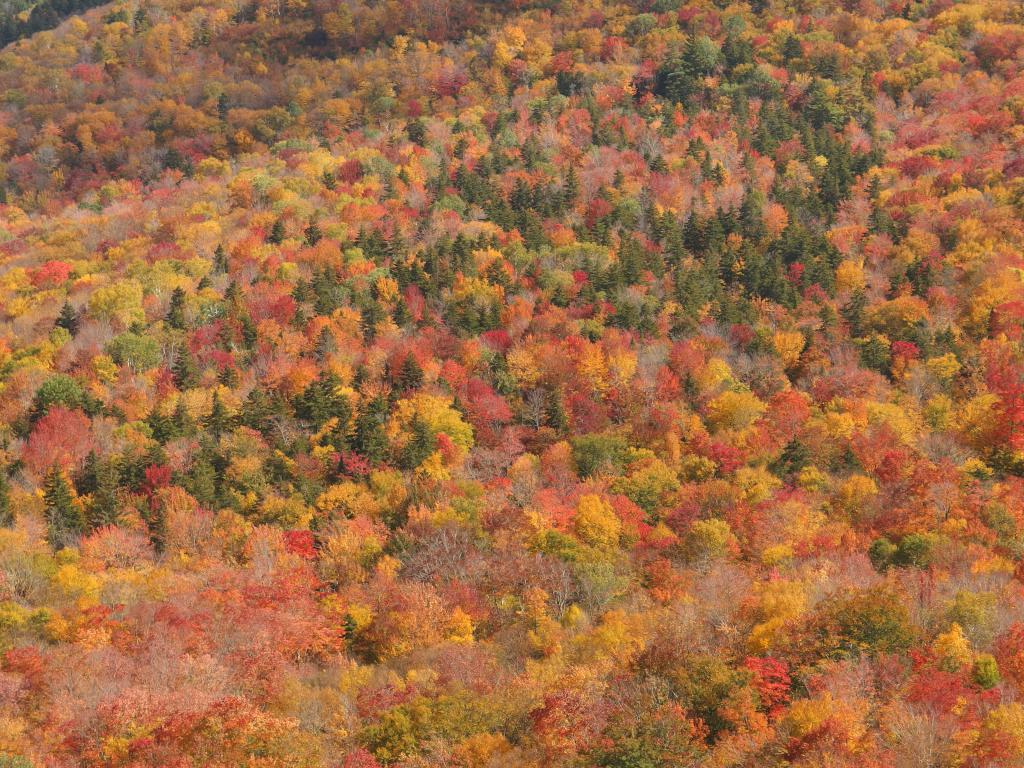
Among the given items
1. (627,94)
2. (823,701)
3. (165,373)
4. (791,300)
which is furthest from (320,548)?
(627,94)

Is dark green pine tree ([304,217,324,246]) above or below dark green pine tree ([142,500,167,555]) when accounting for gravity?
above

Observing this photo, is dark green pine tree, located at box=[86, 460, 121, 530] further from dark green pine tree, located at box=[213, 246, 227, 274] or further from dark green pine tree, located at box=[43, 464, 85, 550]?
dark green pine tree, located at box=[213, 246, 227, 274]

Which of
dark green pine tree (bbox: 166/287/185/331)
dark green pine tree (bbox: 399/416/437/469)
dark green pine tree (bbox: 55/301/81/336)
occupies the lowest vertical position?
dark green pine tree (bbox: 399/416/437/469)

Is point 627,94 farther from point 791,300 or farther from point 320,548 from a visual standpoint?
point 320,548

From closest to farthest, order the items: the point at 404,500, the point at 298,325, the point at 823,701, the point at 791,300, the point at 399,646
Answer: the point at 823,701
the point at 399,646
the point at 404,500
the point at 298,325
the point at 791,300

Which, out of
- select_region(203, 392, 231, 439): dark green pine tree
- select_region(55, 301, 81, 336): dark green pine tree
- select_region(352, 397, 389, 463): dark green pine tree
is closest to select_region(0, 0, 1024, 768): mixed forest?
select_region(203, 392, 231, 439): dark green pine tree

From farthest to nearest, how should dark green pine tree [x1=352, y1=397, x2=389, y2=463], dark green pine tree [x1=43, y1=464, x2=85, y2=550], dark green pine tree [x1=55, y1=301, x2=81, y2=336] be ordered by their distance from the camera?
dark green pine tree [x1=55, y1=301, x2=81, y2=336] → dark green pine tree [x1=352, y1=397, x2=389, y2=463] → dark green pine tree [x1=43, y1=464, x2=85, y2=550]

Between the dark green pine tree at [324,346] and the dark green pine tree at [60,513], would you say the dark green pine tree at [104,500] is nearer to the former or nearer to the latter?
the dark green pine tree at [60,513]
